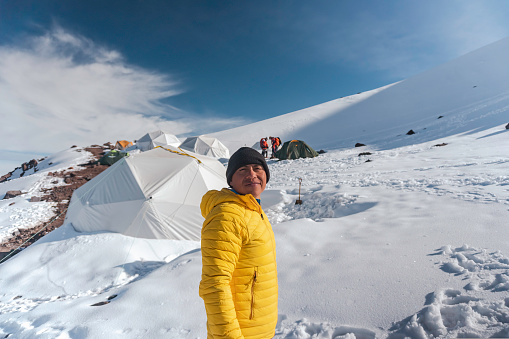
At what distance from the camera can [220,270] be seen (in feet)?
4.43

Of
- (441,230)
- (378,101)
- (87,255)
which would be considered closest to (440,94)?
(378,101)

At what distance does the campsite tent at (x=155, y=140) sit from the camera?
3061cm

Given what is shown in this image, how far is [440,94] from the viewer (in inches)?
1287

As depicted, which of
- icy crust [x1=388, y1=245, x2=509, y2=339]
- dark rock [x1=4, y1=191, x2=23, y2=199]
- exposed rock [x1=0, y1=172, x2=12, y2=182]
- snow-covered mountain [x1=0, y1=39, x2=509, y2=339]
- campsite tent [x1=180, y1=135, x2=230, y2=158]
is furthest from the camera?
campsite tent [x1=180, y1=135, x2=230, y2=158]

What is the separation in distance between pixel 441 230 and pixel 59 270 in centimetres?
683

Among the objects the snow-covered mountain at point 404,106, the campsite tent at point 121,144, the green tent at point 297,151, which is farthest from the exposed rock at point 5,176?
the green tent at point 297,151

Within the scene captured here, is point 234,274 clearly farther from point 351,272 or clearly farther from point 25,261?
point 25,261

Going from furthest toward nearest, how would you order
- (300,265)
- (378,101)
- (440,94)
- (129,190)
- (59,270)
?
(378,101)
(440,94)
(129,190)
(59,270)
(300,265)

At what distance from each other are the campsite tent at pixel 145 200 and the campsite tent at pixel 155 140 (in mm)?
24683

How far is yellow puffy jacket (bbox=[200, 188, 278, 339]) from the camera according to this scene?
4.37ft

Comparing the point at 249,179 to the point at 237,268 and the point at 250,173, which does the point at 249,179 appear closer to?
the point at 250,173

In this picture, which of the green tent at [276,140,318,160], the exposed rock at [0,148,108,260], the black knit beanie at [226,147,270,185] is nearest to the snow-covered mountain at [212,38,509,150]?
the green tent at [276,140,318,160]

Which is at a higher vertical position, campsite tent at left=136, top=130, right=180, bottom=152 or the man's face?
campsite tent at left=136, top=130, right=180, bottom=152

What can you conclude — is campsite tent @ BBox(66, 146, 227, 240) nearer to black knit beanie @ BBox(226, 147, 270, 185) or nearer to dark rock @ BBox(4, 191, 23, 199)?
black knit beanie @ BBox(226, 147, 270, 185)
